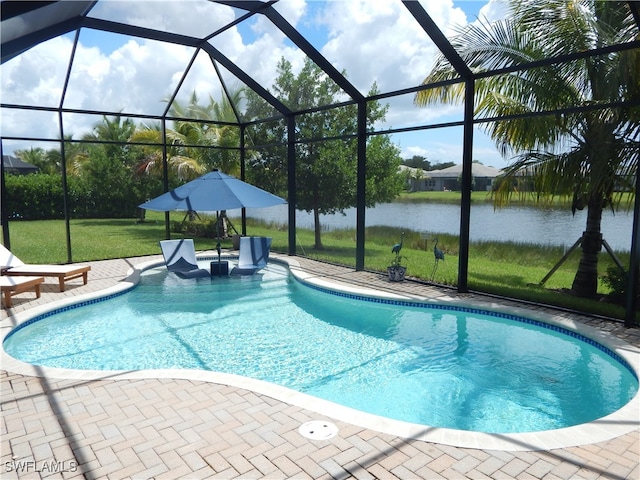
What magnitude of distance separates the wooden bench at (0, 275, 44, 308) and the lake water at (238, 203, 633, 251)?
36.6ft

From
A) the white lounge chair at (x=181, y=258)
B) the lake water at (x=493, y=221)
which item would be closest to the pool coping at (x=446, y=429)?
the white lounge chair at (x=181, y=258)

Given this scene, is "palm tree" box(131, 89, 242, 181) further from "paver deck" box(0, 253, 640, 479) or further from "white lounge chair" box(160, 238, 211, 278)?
"paver deck" box(0, 253, 640, 479)

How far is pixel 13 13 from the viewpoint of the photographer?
12.1ft

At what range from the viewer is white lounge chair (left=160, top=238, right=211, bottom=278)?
10141mm

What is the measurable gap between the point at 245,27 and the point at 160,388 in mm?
7910

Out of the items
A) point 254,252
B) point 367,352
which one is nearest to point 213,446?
point 367,352

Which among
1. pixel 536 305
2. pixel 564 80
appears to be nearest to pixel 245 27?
pixel 564 80

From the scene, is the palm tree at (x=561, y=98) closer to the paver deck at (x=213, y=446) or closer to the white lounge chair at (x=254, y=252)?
the white lounge chair at (x=254, y=252)

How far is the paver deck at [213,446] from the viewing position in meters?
3.03

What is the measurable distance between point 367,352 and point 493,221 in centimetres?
1147

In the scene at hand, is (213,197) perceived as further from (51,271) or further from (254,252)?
(51,271)

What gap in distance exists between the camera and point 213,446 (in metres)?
3.33

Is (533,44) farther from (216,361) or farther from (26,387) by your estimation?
(26,387)

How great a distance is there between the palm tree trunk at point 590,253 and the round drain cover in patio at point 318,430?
6.59 meters
